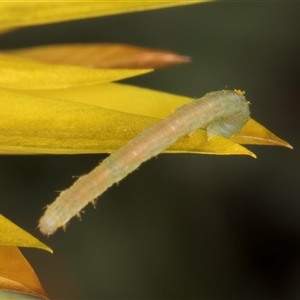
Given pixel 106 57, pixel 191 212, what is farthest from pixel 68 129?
pixel 191 212

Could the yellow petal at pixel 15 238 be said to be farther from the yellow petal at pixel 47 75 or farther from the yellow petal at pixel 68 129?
the yellow petal at pixel 47 75

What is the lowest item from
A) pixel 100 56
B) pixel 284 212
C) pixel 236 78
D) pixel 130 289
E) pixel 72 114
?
pixel 130 289

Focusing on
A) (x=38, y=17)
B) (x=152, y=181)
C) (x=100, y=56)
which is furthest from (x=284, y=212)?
(x=38, y=17)

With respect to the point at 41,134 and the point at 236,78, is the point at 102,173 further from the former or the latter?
the point at 236,78

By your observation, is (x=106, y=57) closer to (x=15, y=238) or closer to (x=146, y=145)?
(x=146, y=145)

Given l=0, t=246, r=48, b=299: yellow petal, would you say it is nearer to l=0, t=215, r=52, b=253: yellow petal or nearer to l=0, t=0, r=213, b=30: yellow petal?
l=0, t=215, r=52, b=253: yellow petal

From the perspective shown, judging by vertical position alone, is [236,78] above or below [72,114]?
above

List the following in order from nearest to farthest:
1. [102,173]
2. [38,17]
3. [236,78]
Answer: [102,173]
[38,17]
[236,78]

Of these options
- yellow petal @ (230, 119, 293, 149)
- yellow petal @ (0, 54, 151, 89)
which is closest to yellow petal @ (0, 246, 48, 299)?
yellow petal @ (0, 54, 151, 89)
